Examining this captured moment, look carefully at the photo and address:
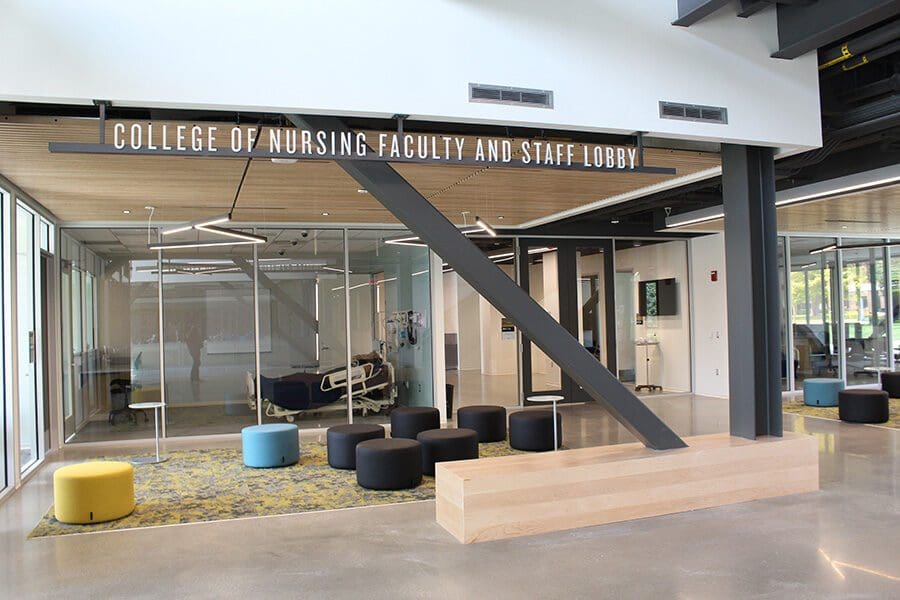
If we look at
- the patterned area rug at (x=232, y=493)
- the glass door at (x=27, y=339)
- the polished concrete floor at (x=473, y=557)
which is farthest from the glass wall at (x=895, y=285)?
the glass door at (x=27, y=339)

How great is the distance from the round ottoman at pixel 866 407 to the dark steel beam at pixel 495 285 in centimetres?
548

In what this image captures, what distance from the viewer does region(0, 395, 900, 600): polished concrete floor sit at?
4.56 metres

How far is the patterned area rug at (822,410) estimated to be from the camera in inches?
424

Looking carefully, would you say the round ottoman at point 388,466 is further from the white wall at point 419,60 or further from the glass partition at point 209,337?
the glass partition at point 209,337

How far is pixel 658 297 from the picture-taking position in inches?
587

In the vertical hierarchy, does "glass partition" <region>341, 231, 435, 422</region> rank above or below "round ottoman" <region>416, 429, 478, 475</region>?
above

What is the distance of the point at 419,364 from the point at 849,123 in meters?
7.20

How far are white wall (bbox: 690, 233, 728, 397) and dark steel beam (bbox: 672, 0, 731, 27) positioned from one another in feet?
27.6

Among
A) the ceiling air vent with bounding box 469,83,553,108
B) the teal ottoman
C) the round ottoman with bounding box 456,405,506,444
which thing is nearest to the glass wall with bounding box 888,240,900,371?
the teal ottoman

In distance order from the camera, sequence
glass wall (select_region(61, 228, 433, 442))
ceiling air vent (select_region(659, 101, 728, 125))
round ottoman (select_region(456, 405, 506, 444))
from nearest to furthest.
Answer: ceiling air vent (select_region(659, 101, 728, 125)), round ottoman (select_region(456, 405, 506, 444)), glass wall (select_region(61, 228, 433, 442))

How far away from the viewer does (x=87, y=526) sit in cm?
614

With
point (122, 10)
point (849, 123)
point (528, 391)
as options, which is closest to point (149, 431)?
point (528, 391)

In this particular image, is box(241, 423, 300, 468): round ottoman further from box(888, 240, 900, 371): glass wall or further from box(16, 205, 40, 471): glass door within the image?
box(888, 240, 900, 371): glass wall

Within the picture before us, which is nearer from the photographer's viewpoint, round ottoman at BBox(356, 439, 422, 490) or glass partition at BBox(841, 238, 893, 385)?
round ottoman at BBox(356, 439, 422, 490)
